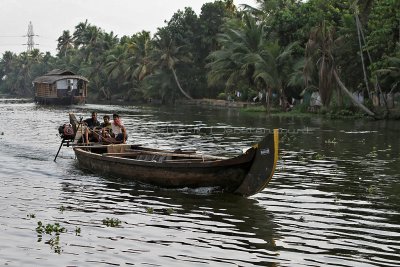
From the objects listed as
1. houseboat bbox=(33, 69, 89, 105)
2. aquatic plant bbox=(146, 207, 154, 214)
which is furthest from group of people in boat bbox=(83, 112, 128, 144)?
houseboat bbox=(33, 69, 89, 105)

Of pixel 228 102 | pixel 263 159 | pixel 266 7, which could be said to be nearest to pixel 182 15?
pixel 228 102

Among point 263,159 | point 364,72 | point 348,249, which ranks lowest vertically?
point 348,249

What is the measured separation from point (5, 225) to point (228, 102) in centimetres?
5836

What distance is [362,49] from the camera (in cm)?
4212

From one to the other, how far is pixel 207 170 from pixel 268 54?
3641cm

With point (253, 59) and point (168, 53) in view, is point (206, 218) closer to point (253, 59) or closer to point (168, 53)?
point (253, 59)

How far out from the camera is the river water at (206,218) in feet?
33.1

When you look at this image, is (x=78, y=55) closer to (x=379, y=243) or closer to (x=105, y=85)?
(x=105, y=85)

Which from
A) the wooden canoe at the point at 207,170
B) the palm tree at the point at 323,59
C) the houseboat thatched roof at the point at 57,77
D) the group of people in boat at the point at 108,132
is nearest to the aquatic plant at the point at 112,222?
the wooden canoe at the point at 207,170

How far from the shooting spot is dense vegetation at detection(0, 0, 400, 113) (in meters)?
41.5

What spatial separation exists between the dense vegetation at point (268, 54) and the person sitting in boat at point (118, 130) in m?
21.4

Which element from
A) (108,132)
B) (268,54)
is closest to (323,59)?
(268,54)

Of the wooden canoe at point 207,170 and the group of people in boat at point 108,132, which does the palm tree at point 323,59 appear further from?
the wooden canoe at point 207,170

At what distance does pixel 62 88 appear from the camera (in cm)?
8200
